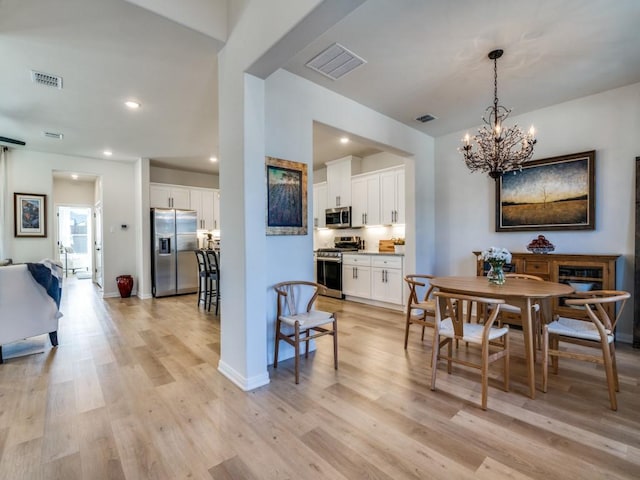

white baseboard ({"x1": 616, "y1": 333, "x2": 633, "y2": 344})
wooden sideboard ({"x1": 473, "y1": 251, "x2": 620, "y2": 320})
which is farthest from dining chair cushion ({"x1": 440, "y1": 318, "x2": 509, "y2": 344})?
white baseboard ({"x1": 616, "y1": 333, "x2": 633, "y2": 344})

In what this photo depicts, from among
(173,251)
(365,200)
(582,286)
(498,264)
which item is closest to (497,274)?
(498,264)

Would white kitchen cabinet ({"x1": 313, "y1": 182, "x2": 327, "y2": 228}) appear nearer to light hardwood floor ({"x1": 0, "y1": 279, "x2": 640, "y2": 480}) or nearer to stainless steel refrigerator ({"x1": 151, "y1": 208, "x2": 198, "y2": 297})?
stainless steel refrigerator ({"x1": 151, "y1": 208, "x2": 198, "y2": 297})

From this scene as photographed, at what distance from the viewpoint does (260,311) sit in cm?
249

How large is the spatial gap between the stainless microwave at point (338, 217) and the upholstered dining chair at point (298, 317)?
3105mm

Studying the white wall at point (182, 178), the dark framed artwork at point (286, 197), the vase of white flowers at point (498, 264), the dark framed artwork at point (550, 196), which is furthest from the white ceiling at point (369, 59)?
the white wall at point (182, 178)

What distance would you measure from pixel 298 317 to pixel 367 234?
3774mm

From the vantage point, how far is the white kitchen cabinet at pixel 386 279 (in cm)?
485

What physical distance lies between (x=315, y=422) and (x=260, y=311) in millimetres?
930

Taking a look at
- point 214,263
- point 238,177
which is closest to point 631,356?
point 238,177

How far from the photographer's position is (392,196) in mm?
5312

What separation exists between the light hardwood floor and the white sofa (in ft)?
0.92

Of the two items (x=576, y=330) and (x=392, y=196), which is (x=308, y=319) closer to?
(x=576, y=330)

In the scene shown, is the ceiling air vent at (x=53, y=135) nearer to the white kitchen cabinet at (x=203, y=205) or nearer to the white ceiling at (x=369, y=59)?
the white ceiling at (x=369, y=59)

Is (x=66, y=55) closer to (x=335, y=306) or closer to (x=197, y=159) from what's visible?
(x=197, y=159)
